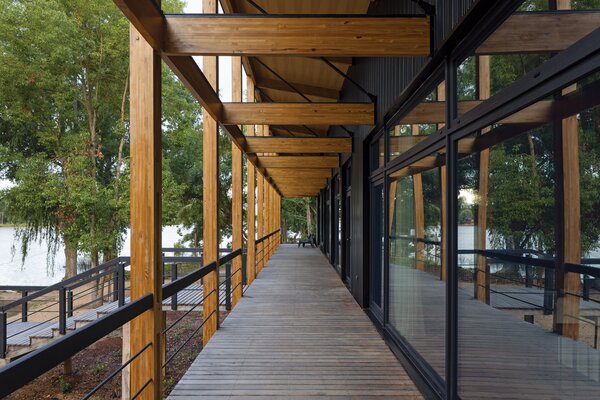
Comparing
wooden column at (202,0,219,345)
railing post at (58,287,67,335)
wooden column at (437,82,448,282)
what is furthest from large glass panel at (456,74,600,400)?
railing post at (58,287,67,335)

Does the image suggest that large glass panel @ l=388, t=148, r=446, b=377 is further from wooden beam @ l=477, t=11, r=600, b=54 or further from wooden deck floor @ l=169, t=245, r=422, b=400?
wooden beam @ l=477, t=11, r=600, b=54

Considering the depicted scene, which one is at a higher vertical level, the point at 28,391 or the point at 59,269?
the point at 59,269

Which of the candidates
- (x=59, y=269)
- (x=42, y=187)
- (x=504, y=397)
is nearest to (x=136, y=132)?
(x=504, y=397)

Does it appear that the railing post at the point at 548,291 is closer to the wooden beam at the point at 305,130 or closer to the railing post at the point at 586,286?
the railing post at the point at 586,286

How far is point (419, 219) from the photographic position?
128 inches

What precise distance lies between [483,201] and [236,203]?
484 cm

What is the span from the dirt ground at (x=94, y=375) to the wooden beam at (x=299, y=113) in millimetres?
6443

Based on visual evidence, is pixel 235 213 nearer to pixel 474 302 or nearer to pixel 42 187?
pixel 474 302

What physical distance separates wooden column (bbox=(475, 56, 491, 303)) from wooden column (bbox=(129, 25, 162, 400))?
1857mm

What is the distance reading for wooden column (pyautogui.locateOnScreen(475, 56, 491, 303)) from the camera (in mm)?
2051

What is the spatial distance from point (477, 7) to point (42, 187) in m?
12.8

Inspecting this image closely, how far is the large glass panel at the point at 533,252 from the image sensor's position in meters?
1.32

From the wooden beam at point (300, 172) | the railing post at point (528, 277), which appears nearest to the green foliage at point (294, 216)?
the wooden beam at point (300, 172)

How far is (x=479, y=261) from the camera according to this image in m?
2.13
